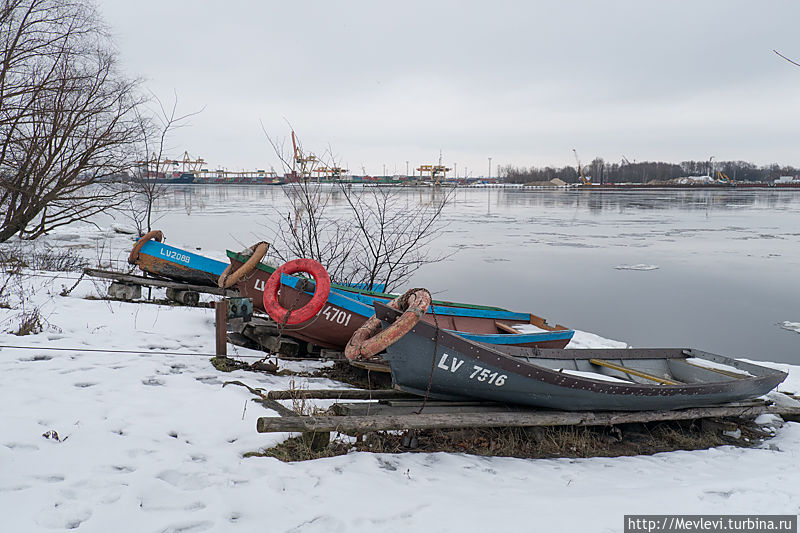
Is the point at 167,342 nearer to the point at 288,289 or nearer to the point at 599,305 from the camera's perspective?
the point at 288,289

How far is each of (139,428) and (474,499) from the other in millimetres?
2353

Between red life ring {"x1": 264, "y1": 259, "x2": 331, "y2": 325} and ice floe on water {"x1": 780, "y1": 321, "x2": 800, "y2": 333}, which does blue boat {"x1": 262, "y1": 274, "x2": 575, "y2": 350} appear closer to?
red life ring {"x1": 264, "y1": 259, "x2": 331, "y2": 325}

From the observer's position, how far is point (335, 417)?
12.7 feet

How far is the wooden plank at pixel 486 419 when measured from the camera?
372 cm

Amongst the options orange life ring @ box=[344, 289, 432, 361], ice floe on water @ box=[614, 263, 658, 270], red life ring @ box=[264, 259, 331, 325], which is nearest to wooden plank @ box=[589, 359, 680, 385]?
orange life ring @ box=[344, 289, 432, 361]

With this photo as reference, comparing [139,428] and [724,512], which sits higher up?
[139,428]

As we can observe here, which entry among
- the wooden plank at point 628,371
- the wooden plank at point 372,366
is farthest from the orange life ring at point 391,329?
the wooden plank at point 628,371

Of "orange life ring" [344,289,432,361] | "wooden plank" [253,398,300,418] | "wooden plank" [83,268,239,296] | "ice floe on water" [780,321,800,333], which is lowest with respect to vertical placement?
"ice floe on water" [780,321,800,333]

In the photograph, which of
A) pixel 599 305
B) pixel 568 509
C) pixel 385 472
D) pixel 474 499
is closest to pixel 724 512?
pixel 568 509

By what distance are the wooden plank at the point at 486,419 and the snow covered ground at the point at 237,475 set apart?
226mm

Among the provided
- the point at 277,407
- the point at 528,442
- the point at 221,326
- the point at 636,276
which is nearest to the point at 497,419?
the point at 528,442

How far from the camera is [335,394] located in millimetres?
4793

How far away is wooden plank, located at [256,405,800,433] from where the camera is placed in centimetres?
372

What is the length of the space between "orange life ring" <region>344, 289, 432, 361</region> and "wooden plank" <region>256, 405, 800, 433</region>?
0.54m
